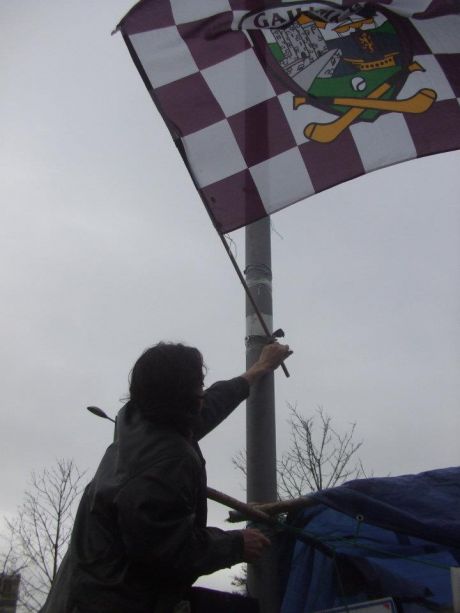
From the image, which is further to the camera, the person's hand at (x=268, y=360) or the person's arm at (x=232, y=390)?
the person's hand at (x=268, y=360)

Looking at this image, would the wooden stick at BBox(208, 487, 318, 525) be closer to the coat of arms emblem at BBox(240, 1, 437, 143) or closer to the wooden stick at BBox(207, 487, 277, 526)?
the wooden stick at BBox(207, 487, 277, 526)

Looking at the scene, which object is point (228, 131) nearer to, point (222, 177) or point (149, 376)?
point (222, 177)

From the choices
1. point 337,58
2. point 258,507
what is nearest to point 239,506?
point 258,507

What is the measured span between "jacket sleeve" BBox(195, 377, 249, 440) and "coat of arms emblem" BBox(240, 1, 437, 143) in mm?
1561

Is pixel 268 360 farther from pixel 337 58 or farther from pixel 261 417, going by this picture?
pixel 337 58

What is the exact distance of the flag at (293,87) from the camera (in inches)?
153

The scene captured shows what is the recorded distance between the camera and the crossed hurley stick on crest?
13.2 feet


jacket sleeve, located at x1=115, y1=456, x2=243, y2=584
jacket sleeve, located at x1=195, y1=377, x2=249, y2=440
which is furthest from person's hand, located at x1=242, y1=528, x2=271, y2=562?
jacket sleeve, located at x1=195, y1=377, x2=249, y2=440

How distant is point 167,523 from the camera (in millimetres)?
2162

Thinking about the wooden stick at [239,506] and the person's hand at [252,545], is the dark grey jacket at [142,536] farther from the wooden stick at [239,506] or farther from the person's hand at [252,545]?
the wooden stick at [239,506]

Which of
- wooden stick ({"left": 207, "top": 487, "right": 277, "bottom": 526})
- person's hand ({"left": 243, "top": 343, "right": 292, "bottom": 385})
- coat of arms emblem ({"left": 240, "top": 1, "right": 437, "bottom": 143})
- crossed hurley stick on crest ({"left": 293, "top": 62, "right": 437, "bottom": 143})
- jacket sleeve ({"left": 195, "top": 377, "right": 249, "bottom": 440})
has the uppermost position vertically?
coat of arms emblem ({"left": 240, "top": 1, "right": 437, "bottom": 143})

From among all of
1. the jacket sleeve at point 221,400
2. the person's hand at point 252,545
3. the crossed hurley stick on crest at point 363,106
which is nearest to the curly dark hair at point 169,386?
the person's hand at point 252,545

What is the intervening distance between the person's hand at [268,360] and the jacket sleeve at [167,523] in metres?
1.13

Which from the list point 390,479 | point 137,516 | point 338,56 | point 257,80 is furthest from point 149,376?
point 338,56
